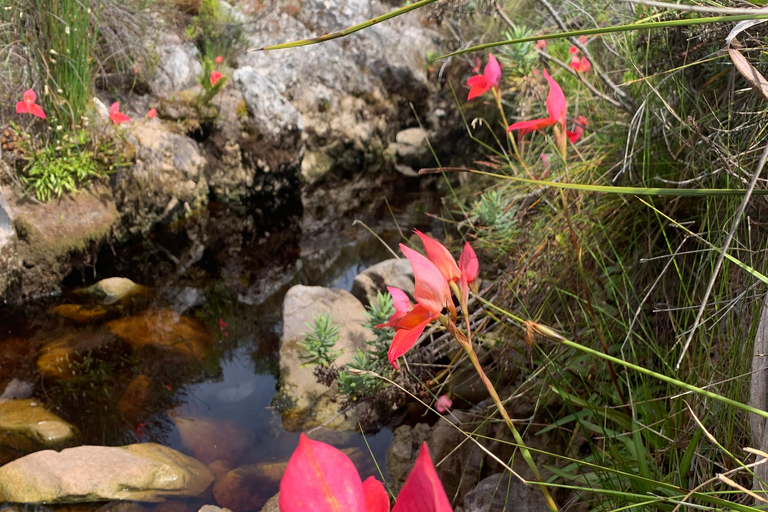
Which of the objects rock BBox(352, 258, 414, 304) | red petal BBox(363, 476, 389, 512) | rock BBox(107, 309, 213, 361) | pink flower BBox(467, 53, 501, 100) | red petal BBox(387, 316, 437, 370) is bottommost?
rock BBox(107, 309, 213, 361)

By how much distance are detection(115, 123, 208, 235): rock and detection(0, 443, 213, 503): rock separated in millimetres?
2738

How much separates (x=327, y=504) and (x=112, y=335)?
11.3 ft

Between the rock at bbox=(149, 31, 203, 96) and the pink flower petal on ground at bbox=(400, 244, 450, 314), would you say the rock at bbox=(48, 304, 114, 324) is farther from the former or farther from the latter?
the pink flower petal on ground at bbox=(400, 244, 450, 314)

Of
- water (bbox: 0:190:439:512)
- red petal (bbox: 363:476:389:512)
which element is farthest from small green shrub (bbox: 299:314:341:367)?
red petal (bbox: 363:476:389:512)

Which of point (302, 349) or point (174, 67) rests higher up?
point (174, 67)

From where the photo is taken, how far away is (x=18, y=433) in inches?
96.4

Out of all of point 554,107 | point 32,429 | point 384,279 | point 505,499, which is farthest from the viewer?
point 384,279

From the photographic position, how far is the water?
2543 millimetres

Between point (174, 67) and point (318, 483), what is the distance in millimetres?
6541

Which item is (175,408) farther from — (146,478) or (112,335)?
(112,335)

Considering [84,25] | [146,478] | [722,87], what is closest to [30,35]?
[84,25]

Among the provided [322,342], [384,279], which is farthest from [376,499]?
[384,279]

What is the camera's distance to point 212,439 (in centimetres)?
256

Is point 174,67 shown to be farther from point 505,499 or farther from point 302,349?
point 505,499
